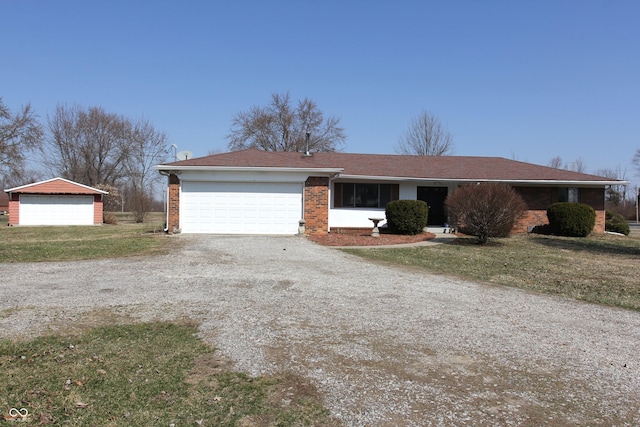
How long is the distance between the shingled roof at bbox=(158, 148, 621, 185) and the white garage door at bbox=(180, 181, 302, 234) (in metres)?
0.87

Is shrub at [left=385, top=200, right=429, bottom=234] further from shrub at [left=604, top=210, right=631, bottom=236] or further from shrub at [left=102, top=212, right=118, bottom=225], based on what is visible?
shrub at [left=102, top=212, right=118, bottom=225]

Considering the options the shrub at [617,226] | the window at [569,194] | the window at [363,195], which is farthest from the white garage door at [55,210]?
the shrub at [617,226]

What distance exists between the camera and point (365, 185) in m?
20.0

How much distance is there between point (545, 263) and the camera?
37.0ft

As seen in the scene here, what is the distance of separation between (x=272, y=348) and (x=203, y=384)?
38.9 inches

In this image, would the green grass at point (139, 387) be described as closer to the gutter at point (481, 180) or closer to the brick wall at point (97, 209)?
the gutter at point (481, 180)

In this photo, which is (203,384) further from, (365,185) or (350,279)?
(365,185)

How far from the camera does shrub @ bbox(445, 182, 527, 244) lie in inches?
578

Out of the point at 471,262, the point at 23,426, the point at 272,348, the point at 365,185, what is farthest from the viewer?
the point at 365,185

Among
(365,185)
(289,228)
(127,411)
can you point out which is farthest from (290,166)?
(127,411)

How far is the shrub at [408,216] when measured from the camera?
58.3 ft

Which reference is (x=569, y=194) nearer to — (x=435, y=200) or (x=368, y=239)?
(x=435, y=200)

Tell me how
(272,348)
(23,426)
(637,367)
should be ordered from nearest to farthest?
1. (23,426)
2. (637,367)
3. (272,348)

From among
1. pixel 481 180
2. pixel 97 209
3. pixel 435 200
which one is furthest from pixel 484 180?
pixel 97 209
